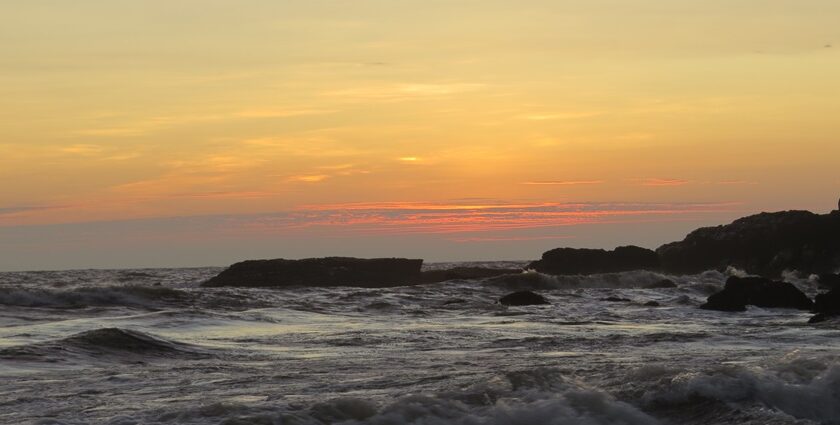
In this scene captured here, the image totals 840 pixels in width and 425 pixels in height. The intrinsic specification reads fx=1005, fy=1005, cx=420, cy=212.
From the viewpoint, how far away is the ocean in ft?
38.0

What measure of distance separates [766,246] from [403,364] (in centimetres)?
5524

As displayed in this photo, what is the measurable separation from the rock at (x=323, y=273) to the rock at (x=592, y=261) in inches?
417

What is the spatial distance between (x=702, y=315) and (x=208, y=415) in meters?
22.2

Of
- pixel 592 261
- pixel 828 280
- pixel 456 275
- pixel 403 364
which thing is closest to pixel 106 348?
pixel 403 364

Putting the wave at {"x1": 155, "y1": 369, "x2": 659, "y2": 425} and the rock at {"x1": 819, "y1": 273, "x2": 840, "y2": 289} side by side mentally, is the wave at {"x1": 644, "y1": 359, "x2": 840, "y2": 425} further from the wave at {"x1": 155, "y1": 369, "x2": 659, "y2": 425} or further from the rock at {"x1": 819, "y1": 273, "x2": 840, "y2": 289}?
the rock at {"x1": 819, "y1": 273, "x2": 840, "y2": 289}

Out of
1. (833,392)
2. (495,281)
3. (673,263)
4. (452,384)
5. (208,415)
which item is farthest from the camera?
(673,263)

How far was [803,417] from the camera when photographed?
11703mm

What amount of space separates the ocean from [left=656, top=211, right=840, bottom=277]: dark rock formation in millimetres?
34691

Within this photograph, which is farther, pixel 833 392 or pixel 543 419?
pixel 833 392

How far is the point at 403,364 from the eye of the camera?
1652 cm

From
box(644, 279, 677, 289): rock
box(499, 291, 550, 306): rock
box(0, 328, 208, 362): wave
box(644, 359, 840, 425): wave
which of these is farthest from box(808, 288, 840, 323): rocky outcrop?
box(644, 279, 677, 289): rock

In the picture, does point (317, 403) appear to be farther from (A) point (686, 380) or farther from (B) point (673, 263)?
(B) point (673, 263)

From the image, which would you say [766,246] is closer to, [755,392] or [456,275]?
[456,275]

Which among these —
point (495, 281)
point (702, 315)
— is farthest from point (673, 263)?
point (702, 315)
